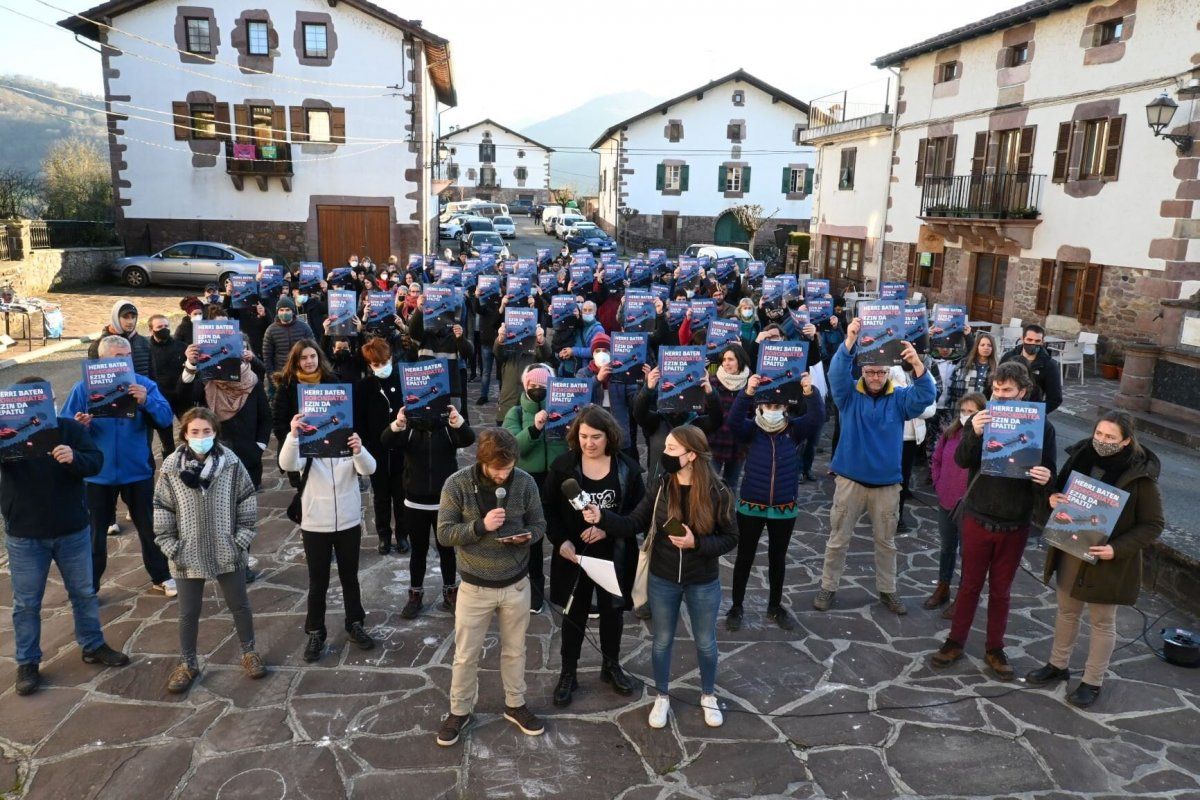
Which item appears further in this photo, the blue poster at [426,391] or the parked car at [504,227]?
the parked car at [504,227]

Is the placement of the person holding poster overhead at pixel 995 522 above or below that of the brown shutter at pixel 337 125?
below

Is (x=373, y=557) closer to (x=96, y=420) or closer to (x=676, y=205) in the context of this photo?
(x=96, y=420)

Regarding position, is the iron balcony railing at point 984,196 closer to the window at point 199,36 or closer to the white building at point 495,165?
the window at point 199,36

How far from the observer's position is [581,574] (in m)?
5.40

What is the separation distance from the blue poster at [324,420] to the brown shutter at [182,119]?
27649mm

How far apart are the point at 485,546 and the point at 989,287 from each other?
21.1 meters

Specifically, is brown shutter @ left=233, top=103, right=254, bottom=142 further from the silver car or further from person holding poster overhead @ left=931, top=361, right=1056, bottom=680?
person holding poster overhead @ left=931, top=361, right=1056, bottom=680

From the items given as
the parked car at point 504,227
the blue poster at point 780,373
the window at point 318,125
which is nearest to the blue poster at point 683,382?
the blue poster at point 780,373

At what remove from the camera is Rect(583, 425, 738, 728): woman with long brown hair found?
4824mm

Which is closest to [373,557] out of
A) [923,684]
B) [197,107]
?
[923,684]

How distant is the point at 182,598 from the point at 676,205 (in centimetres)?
4501

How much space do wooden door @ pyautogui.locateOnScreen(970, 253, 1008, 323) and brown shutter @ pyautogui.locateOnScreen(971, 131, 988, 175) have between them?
229cm

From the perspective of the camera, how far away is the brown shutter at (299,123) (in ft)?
94.6

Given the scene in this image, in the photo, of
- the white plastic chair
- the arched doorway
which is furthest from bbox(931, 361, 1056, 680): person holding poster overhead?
the arched doorway
